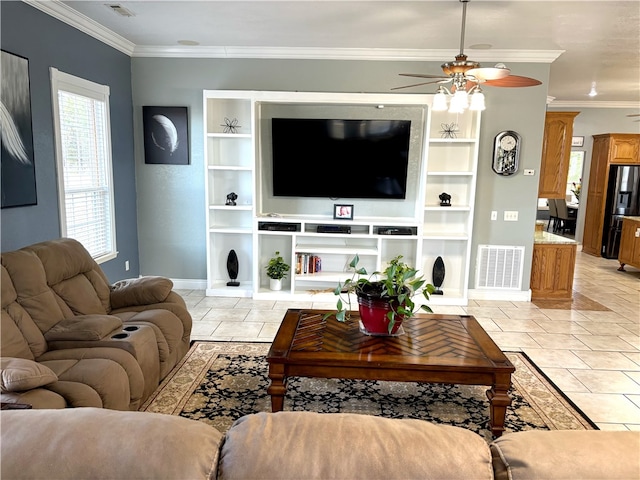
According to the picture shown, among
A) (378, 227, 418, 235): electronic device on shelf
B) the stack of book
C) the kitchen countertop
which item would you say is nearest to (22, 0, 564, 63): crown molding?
(378, 227, 418, 235): electronic device on shelf

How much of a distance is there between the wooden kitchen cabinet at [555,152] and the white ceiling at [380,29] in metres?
0.67

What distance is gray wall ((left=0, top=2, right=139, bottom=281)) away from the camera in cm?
324

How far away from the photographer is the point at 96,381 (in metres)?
2.19

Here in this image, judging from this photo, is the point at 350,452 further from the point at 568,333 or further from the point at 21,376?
the point at 568,333

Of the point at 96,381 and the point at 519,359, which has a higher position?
the point at 96,381

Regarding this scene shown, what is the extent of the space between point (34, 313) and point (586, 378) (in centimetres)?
376

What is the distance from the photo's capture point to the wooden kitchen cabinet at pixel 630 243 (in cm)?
682

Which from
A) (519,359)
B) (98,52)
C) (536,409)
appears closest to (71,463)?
(536,409)

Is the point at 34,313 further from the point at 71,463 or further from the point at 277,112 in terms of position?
the point at 277,112

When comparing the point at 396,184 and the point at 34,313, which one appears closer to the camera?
the point at 34,313

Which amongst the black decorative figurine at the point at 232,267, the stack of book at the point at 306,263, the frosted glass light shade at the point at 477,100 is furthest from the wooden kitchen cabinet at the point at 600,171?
the black decorative figurine at the point at 232,267

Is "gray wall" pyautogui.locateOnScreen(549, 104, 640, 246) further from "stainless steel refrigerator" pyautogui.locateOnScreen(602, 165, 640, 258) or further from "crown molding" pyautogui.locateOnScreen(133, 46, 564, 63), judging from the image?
"crown molding" pyautogui.locateOnScreen(133, 46, 564, 63)

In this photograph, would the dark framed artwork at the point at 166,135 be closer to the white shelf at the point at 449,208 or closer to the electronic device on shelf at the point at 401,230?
the electronic device on shelf at the point at 401,230

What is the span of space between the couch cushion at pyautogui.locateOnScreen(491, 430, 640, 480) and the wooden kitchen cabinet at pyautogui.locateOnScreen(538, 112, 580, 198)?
16.9 ft
